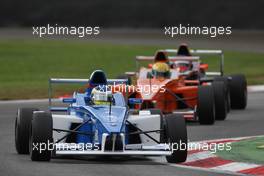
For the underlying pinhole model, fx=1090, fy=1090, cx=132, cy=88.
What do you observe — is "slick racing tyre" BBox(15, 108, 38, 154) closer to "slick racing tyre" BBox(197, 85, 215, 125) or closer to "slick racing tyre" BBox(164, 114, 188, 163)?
"slick racing tyre" BBox(164, 114, 188, 163)

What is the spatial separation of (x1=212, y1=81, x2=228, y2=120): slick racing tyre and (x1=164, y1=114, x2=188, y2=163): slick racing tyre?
6.95m

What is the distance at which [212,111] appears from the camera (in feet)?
70.2

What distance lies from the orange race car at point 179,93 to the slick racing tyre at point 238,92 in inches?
25.1

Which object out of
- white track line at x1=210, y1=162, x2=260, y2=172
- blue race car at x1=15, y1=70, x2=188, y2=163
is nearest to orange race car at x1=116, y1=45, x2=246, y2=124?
blue race car at x1=15, y1=70, x2=188, y2=163

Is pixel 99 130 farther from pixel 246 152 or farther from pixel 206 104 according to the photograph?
pixel 206 104

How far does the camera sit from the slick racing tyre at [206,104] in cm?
2127

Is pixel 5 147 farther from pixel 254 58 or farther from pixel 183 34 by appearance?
pixel 183 34

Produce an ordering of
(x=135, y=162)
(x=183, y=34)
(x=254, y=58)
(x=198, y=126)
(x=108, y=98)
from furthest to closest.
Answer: (x=183, y=34) → (x=254, y=58) → (x=198, y=126) → (x=108, y=98) → (x=135, y=162)

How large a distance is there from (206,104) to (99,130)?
19.3 ft

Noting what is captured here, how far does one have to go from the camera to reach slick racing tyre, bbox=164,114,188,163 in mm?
15258

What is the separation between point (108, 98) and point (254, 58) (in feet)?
93.5

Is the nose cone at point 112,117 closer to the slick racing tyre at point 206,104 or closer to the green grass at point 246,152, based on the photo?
the green grass at point 246,152

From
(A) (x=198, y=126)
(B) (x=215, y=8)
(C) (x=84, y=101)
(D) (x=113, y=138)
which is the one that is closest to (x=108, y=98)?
(C) (x=84, y=101)

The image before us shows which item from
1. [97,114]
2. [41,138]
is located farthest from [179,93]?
[41,138]
